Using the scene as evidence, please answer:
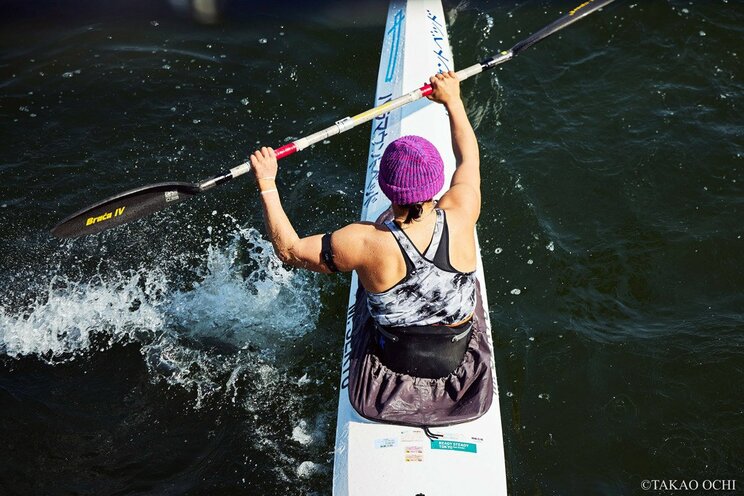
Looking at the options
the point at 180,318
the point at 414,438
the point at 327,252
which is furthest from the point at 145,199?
the point at 414,438

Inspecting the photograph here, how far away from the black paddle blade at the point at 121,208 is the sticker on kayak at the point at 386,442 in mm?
1835

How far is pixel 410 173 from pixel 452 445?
1514mm

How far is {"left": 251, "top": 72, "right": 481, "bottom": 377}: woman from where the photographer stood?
2.97m

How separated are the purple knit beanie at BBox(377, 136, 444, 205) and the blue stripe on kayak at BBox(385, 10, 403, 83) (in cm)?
311

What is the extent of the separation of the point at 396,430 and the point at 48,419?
246 centimetres

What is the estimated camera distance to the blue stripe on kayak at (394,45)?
19.7 ft

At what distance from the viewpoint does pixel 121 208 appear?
415 centimetres

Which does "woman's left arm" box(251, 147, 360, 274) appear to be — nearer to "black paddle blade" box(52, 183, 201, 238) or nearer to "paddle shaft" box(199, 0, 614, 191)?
"paddle shaft" box(199, 0, 614, 191)

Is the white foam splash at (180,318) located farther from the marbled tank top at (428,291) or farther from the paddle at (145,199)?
the marbled tank top at (428,291)

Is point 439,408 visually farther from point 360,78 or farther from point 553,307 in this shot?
point 360,78

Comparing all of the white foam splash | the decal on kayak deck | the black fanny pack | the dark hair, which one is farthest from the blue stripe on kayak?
the dark hair

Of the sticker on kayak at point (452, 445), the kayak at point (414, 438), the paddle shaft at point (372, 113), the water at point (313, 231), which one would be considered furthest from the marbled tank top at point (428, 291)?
the water at point (313, 231)

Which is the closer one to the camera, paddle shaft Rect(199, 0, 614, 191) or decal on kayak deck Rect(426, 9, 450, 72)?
paddle shaft Rect(199, 0, 614, 191)

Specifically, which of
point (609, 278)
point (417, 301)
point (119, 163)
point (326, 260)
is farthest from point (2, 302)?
point (609, 278)
